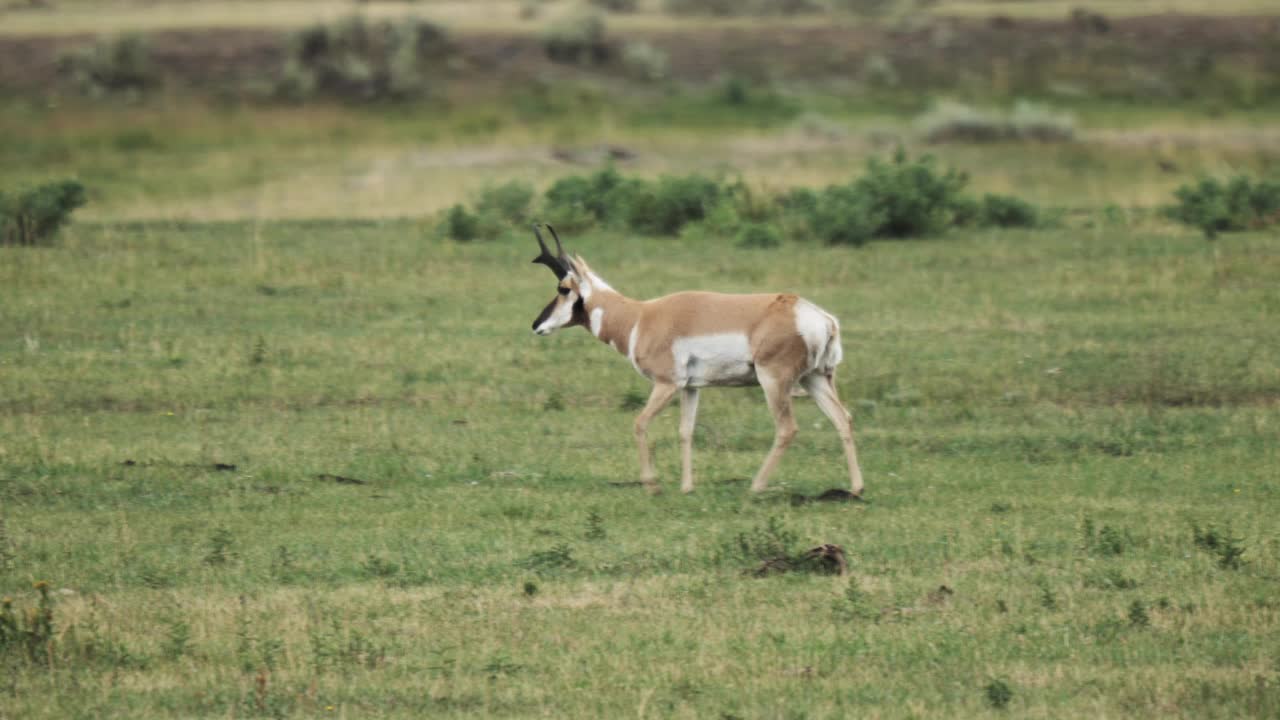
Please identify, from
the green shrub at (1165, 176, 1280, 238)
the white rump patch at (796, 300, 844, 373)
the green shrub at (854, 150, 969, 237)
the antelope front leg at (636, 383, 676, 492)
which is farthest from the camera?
the green shrub at (1165, 176, 1280, 238)

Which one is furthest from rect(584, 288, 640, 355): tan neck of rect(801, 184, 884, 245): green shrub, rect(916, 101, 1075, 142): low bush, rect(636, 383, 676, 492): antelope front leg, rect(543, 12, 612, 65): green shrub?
rect(543, 12, 612, 65): green shrub

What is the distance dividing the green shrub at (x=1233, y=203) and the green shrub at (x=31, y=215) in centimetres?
1700

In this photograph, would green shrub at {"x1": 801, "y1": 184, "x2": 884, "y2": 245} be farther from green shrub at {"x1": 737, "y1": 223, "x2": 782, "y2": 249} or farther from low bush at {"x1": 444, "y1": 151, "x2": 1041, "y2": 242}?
green shrub at {"x1": 737, "y1": 223, "x2": 782, "y2": 249}

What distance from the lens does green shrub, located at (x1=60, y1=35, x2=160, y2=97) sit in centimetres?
4669

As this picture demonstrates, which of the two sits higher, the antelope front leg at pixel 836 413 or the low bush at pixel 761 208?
the antelope front leg at pixel 836 413

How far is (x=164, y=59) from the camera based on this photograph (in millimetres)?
51781

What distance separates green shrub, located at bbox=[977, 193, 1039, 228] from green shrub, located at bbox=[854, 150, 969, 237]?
816 millimetres

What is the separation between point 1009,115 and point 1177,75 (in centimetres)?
1442

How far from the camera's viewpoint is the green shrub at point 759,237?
25.4 metres

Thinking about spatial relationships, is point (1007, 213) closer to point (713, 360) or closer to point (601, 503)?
point (713, 360)

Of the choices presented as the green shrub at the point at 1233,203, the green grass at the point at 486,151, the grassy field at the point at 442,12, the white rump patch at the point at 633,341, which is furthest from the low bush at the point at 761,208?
the grassy field at the point at 442,12

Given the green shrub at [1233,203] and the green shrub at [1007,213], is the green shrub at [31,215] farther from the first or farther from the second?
the green shrub at [1233,203]

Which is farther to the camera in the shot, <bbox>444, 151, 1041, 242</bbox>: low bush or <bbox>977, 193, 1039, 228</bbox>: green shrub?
<bbox>977, 193, 1039, 228</bbox>: green shrub

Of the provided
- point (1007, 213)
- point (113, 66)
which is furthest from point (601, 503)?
point (113, 66)
